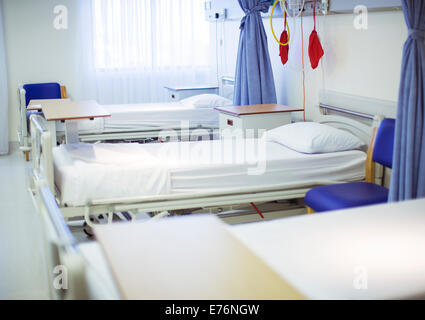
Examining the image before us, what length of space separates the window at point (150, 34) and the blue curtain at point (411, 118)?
15.6ft

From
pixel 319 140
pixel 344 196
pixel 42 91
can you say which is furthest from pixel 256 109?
pixel 42 91

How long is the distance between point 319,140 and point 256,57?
1.60 metres

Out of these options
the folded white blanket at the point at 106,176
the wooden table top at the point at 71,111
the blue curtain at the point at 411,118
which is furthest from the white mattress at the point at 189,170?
the blue curtain at the point at 411,118

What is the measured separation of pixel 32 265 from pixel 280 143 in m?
1.99

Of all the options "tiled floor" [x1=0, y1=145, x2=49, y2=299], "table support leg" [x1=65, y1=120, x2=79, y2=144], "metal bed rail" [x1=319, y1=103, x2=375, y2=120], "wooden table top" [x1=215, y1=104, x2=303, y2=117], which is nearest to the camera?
"tiled floor" [x1=0, y1=145, x2=49, y2=299]

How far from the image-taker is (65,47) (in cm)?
686

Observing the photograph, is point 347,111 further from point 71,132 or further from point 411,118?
point 71,132

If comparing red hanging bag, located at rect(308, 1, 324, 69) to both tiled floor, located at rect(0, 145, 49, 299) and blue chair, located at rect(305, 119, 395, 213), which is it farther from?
tiled floor, located at rect(0, 145, 49, 299)

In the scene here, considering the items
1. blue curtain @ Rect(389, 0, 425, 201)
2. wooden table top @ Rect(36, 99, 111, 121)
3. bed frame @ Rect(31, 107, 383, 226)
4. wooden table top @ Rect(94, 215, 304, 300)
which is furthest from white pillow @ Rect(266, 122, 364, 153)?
wooden table top @ Rect(94, 215, 304, 300)

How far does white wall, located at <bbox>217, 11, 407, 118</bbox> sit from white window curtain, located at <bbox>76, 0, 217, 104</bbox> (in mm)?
2368

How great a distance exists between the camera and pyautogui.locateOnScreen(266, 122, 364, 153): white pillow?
11.9 ft

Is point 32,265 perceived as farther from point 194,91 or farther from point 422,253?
point 194,91

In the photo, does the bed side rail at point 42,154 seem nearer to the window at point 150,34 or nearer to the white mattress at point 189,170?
the white mattress at point 189,170
